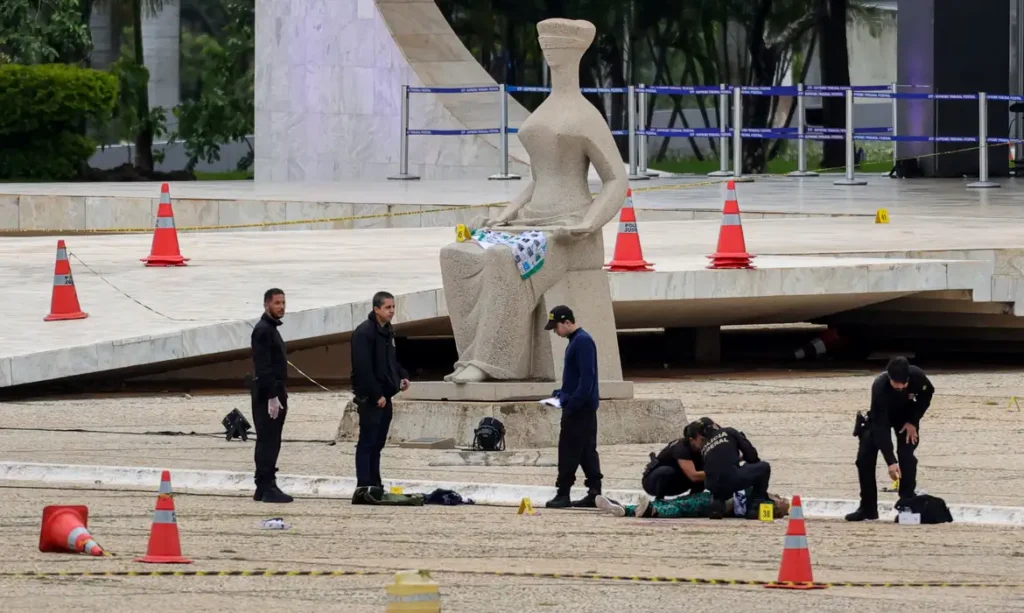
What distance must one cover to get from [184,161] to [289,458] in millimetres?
26340

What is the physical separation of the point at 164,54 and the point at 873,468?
29.1 metres

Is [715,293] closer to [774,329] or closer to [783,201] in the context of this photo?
[774,329]

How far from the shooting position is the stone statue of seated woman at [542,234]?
13156 mm

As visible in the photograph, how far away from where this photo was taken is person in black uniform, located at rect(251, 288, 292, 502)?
1130 centimetres

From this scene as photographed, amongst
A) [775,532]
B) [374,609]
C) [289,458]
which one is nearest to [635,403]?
[289,458]

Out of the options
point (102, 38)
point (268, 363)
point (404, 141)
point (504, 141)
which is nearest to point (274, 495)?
point (268, 363)

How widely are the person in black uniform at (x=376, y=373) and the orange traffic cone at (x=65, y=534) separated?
2335 mm

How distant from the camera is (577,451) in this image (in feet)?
37.2

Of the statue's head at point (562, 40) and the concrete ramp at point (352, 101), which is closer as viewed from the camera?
the statue's head at point (562, 40)

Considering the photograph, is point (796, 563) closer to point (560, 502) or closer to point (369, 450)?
point (560, 502)

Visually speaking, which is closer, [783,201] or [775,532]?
[775,532]

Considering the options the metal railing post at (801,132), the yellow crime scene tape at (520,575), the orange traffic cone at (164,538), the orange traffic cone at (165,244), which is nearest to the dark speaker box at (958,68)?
the metal railing post at (801,132)

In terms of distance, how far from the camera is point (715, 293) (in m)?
16.9

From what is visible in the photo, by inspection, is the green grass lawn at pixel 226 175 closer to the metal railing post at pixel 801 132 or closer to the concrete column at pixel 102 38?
the concrete column at pixel 102 38
